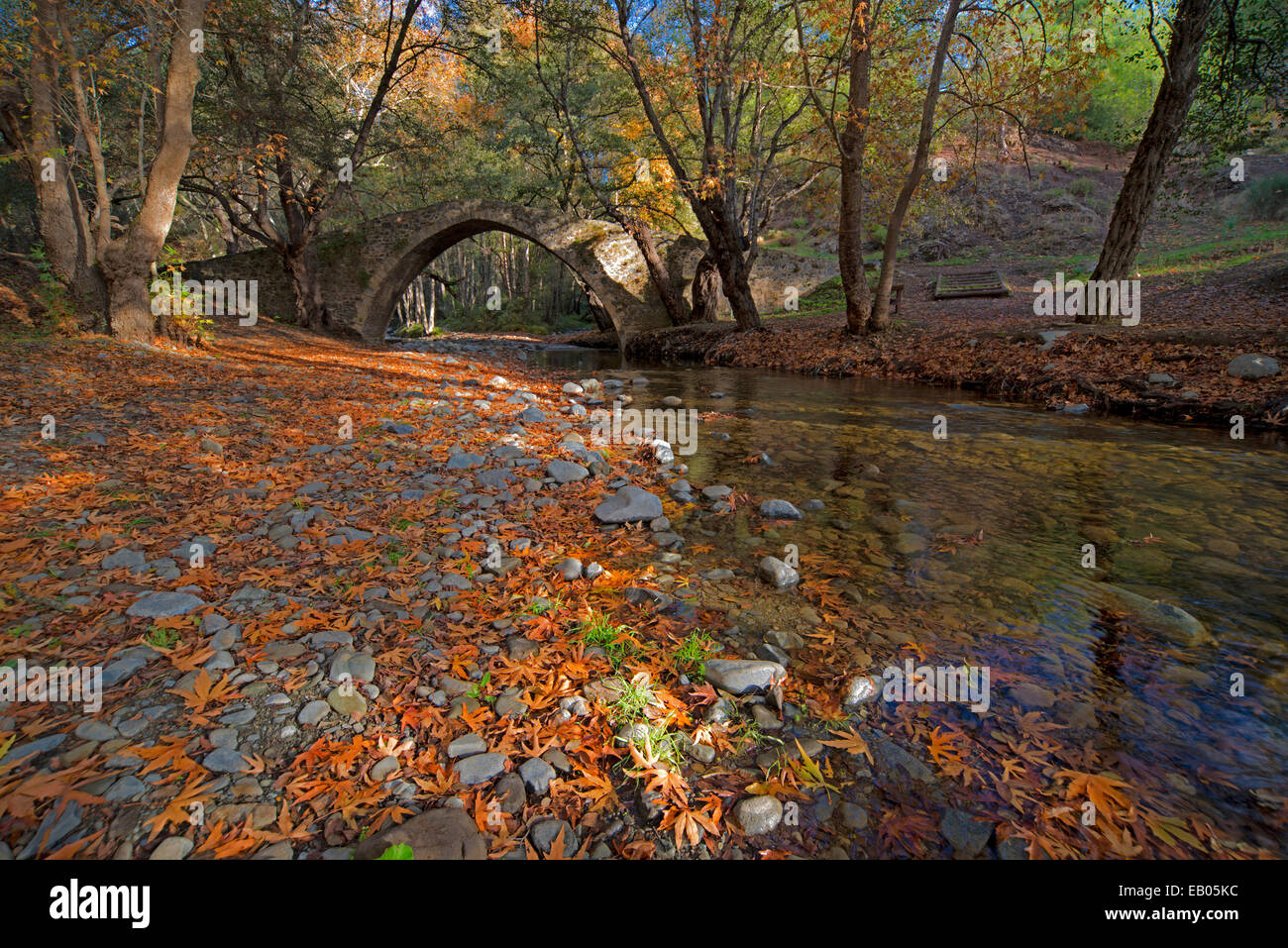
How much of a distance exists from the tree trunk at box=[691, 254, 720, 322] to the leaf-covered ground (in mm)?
16675

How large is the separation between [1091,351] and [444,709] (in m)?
11.0

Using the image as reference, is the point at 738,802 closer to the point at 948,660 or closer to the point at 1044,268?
the point at 948,660

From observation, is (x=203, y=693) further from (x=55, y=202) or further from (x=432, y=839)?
(x=55, y=202)

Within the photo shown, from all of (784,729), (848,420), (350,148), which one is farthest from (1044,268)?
(784,729)

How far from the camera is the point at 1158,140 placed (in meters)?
9.41

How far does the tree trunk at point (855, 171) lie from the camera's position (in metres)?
10.7

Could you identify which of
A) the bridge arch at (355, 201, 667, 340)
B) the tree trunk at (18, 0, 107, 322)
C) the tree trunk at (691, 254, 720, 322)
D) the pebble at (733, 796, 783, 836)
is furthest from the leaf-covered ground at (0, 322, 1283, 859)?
the tree trunk at (691, 254, 720, 322)

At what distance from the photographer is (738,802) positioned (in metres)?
1.78

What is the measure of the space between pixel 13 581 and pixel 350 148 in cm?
1683

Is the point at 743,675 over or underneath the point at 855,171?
underneath

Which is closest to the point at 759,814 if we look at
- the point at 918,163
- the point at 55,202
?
the point at 918,163

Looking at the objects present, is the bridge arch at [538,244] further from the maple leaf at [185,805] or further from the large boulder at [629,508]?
the maple leaf at [185,805]

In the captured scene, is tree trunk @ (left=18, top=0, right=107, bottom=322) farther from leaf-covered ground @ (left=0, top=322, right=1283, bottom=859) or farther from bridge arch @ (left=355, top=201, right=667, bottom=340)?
bridge arch @ (left=355, top=201, right=667, bottom=340)

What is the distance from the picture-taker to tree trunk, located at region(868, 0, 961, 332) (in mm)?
9836
